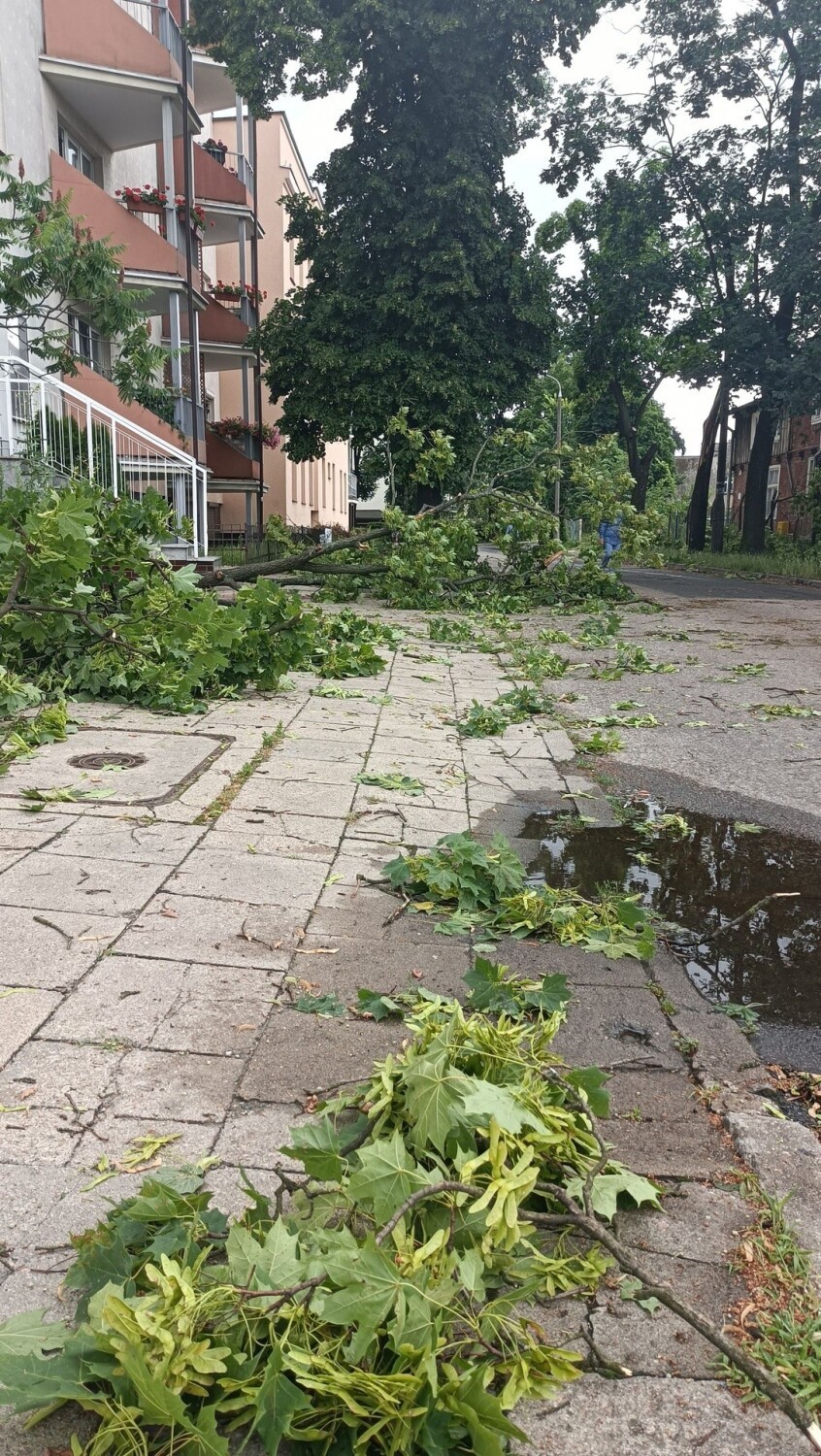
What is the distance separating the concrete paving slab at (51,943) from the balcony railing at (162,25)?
71.6ft

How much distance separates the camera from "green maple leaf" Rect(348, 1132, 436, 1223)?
6.49 feet

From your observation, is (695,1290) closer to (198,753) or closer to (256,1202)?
(256,1202)

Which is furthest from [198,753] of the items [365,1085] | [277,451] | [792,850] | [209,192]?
[277,451]

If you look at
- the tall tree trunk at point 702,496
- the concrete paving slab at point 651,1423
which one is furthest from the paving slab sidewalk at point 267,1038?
the tall tree trunk at point 702,496

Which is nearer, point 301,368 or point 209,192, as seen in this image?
point 301,368

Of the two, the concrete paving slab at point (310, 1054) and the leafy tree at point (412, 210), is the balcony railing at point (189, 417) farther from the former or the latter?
the concrete paving slab at point (310, 1054)

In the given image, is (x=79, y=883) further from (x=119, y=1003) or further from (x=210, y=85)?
(x=210, y=85)

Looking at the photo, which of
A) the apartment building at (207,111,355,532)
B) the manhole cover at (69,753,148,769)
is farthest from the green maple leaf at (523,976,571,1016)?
the apartment building at (207,111,355,532)

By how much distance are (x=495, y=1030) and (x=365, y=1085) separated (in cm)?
33

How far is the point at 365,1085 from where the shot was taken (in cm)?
255

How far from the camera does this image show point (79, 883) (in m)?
3.99

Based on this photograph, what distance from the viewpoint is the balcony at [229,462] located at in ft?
91.5

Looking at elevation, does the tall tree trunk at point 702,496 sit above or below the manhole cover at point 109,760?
above

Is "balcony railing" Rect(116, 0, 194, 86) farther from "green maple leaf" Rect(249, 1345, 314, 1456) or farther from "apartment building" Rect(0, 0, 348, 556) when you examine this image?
"green maple leaf" Rect(249, 1345, 314, 1456)
